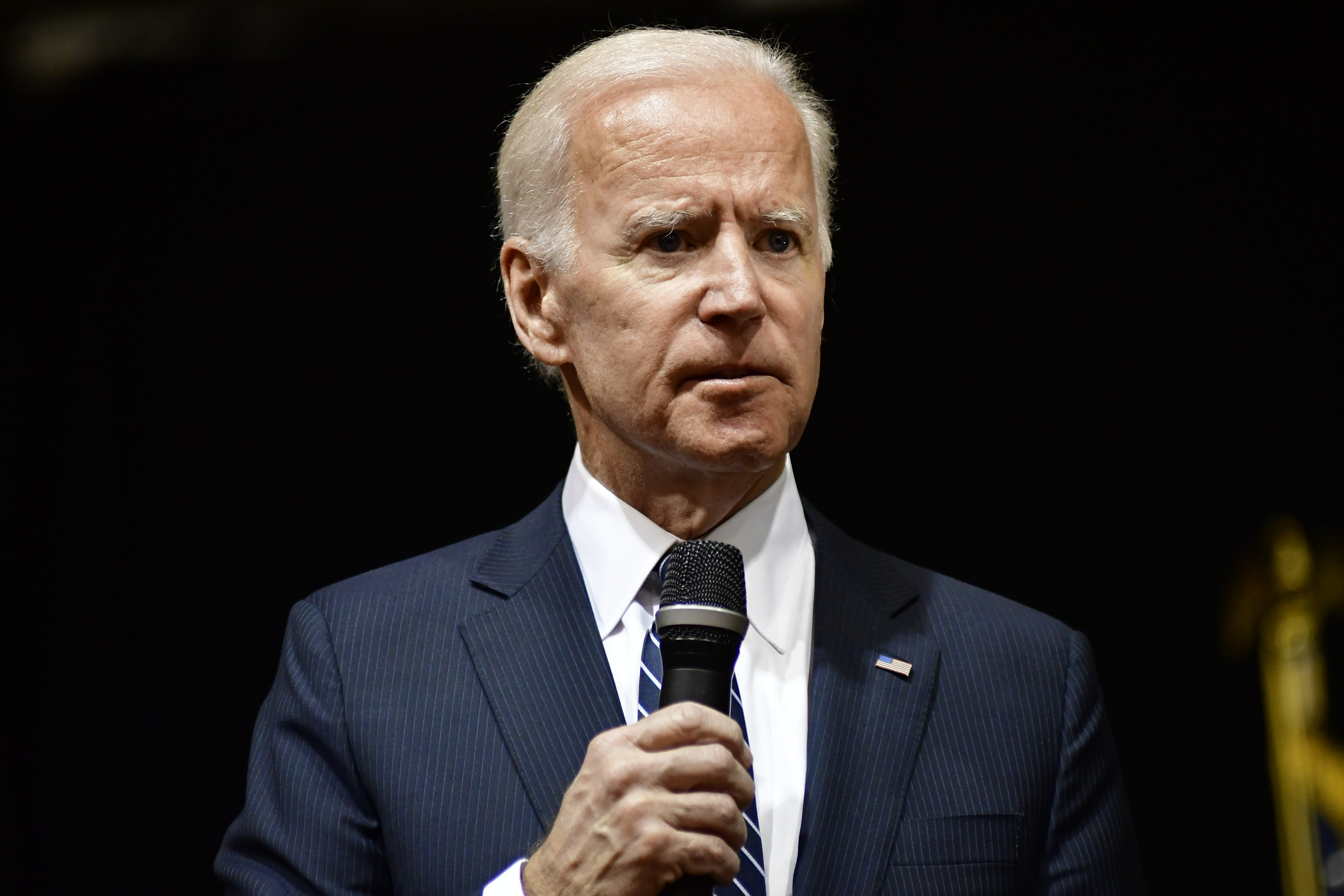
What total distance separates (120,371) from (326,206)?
0.52m

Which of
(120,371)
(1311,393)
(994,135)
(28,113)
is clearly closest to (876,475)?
(994,135)

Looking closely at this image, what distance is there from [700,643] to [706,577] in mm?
88

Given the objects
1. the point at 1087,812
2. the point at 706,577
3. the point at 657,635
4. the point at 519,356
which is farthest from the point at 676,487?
the point at 519,356

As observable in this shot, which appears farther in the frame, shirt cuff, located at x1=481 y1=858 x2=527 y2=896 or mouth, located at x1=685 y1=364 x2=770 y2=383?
mouth, located at x1=685 y1=364 x2=770 y2=383

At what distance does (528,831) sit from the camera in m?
1.53

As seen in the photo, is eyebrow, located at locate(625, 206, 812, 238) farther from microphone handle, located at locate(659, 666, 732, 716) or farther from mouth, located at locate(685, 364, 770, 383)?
microphone handle, located at locate(659, 666, 732, 716)

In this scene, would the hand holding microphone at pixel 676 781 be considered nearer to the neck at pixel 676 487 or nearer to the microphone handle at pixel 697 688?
the microphone handle at pixel 697 688

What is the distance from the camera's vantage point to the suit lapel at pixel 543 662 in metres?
1.56

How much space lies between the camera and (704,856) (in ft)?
3.99

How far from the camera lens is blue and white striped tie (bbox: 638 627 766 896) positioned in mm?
1481

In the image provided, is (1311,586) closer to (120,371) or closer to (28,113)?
(120,371)

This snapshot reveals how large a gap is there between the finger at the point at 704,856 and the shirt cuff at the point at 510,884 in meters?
0.25

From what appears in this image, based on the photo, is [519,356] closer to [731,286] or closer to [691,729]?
[731,286]

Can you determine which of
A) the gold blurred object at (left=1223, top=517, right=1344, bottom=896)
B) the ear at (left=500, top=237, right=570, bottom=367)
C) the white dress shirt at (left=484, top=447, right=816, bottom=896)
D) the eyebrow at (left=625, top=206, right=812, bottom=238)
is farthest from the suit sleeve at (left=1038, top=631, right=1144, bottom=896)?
the gold blurred object at (left=1223, top=517, right=1344, bottom=896)
